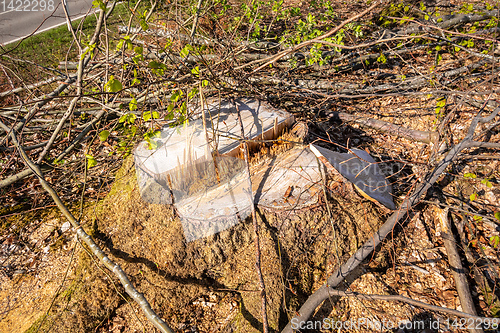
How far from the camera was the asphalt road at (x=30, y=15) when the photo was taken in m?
5.57

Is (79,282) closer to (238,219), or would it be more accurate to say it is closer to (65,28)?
(238,219)

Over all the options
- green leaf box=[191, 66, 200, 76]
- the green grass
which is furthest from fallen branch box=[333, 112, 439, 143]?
the green grass

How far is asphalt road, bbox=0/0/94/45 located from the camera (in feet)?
18.3

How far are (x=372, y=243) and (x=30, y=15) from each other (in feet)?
28.5

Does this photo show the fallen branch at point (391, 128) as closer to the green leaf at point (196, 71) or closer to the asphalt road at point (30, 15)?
the green leaf at point (196, 71)

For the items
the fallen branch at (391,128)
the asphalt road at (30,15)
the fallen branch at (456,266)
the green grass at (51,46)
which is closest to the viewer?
the fallen branch at (456,266)

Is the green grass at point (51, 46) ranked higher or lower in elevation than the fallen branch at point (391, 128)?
higher

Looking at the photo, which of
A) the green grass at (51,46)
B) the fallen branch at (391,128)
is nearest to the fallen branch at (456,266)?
the fallen branch at (391,128)

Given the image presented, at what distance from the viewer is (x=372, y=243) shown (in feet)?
7.30

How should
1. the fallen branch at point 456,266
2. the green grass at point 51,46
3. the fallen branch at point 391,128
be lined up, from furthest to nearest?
1. the green grass at point 51,46
2. the fallen branch at point 391,128
3. the fallen branch at point 456,266

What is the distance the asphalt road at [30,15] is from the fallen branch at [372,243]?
6.97 meters

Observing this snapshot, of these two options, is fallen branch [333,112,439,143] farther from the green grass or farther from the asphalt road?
the asphalt road

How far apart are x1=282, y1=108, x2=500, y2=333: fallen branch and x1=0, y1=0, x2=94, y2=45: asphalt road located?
22.9 feet

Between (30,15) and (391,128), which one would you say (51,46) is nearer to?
(30,15)
